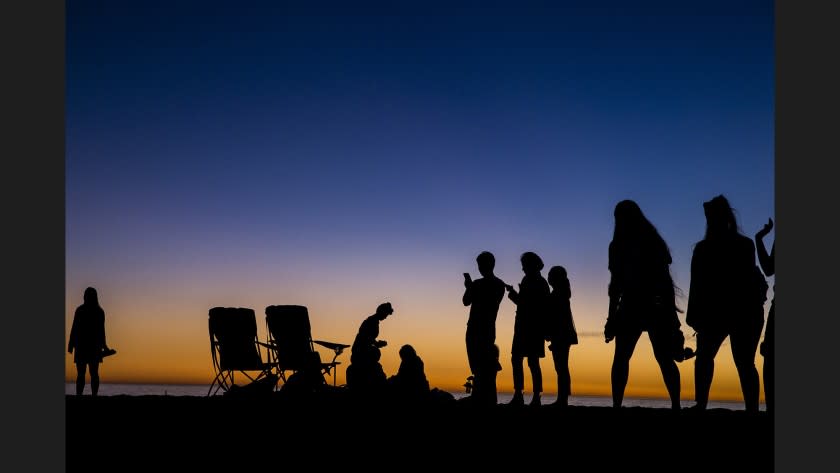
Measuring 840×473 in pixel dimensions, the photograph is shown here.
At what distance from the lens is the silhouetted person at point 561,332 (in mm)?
9047

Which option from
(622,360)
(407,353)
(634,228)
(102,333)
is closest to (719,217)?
(634,228)

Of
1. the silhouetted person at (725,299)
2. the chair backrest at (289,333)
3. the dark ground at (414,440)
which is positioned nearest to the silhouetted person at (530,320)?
the dark ground at (414,440)

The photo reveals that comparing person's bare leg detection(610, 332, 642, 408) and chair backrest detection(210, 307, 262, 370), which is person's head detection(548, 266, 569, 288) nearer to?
person's bare leg detection(610, 332, 642, 408)

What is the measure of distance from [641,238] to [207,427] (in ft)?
12.3

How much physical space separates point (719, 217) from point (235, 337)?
7.35 metres

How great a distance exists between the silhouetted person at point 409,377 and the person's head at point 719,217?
3.96m

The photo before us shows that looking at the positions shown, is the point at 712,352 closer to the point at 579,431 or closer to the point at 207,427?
the point at 579,431

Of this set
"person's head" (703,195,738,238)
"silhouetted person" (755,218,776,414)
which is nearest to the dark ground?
"silhouetted person" (755,218,776,414)

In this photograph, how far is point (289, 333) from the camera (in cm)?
1192

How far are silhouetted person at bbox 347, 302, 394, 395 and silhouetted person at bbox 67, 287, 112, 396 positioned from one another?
349 cm

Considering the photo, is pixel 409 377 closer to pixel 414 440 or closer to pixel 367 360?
pixel 367 360

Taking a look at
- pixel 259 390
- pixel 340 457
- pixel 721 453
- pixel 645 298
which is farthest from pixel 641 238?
pixel 259 390

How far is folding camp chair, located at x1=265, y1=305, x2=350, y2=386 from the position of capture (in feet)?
38.4

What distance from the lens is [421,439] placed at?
233 inches
